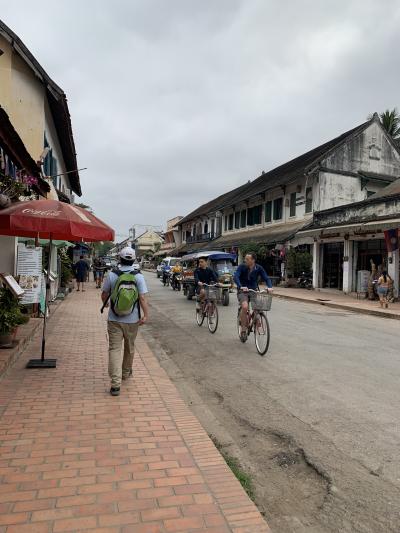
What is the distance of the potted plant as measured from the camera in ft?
22.5

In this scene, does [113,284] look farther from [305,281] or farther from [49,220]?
[305,281]

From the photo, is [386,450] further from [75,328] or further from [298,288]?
[298,288]

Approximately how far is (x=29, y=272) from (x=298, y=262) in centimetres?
1895

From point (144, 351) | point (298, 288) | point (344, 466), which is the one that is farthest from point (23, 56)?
point (298, 288)

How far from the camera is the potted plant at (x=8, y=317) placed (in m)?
6.86

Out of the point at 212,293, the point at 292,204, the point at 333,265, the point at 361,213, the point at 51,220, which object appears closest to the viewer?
the point at 51,220

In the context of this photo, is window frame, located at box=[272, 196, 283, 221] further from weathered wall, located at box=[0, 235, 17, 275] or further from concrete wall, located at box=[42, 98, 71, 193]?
weathered wall, located at box=[0, 235, 17, 275]

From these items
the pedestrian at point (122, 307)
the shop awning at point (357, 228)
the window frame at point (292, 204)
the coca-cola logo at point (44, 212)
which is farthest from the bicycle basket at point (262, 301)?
the window frame at point (292, 204)

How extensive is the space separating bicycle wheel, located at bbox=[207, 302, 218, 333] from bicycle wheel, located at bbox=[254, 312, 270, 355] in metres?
2.05

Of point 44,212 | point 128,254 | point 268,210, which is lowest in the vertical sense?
point 128,254

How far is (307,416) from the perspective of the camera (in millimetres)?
4887

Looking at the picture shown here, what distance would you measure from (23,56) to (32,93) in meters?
1.13

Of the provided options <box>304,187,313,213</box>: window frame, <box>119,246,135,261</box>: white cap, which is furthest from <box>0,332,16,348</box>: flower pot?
<box>304,187,313,213</box>: window frame

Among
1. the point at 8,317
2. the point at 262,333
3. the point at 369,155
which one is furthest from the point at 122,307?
the point at 369,155
